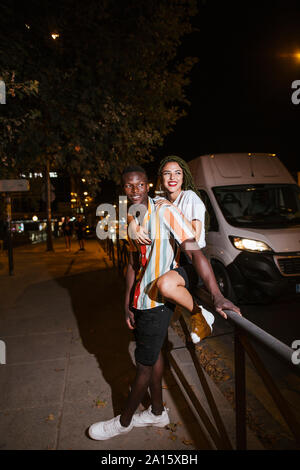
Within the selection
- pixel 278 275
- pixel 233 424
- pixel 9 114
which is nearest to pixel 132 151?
pixel 9 114

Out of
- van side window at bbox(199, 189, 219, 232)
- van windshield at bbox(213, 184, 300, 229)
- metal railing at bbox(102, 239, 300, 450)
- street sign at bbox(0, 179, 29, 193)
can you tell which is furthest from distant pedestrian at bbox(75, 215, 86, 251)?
metal railing at bbox(102, 239, 300, 450)

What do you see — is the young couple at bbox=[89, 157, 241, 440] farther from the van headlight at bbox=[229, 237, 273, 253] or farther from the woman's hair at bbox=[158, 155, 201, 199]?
the van headlight at bbox=[229, 237, 273, 253]

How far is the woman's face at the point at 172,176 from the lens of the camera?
294 cm

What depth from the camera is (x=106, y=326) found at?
17.2 ft

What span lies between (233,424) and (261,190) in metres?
5.22

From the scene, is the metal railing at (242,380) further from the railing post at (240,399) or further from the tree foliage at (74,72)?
the tree foliage at (74,72)

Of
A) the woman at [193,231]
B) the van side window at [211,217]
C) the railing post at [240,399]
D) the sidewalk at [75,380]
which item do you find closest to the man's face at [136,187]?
the woman at [193,231]

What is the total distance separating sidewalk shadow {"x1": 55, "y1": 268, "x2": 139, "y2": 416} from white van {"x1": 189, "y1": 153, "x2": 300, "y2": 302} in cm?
227

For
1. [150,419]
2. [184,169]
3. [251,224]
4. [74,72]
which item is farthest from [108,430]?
[74,72]

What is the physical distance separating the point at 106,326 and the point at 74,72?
4.94 meters

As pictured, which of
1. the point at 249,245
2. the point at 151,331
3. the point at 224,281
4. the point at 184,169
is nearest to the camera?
the point at 151,331

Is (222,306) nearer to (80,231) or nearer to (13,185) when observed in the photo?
(13,185)

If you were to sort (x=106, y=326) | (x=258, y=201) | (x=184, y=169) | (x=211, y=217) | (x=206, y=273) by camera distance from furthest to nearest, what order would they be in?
1. (x=258, y=201)
2. (x=211, y=217)
3. (x=106, y=326)
4. (x=184, y=169)
5. (x=206, y=273)

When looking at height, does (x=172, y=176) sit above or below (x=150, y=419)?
above
